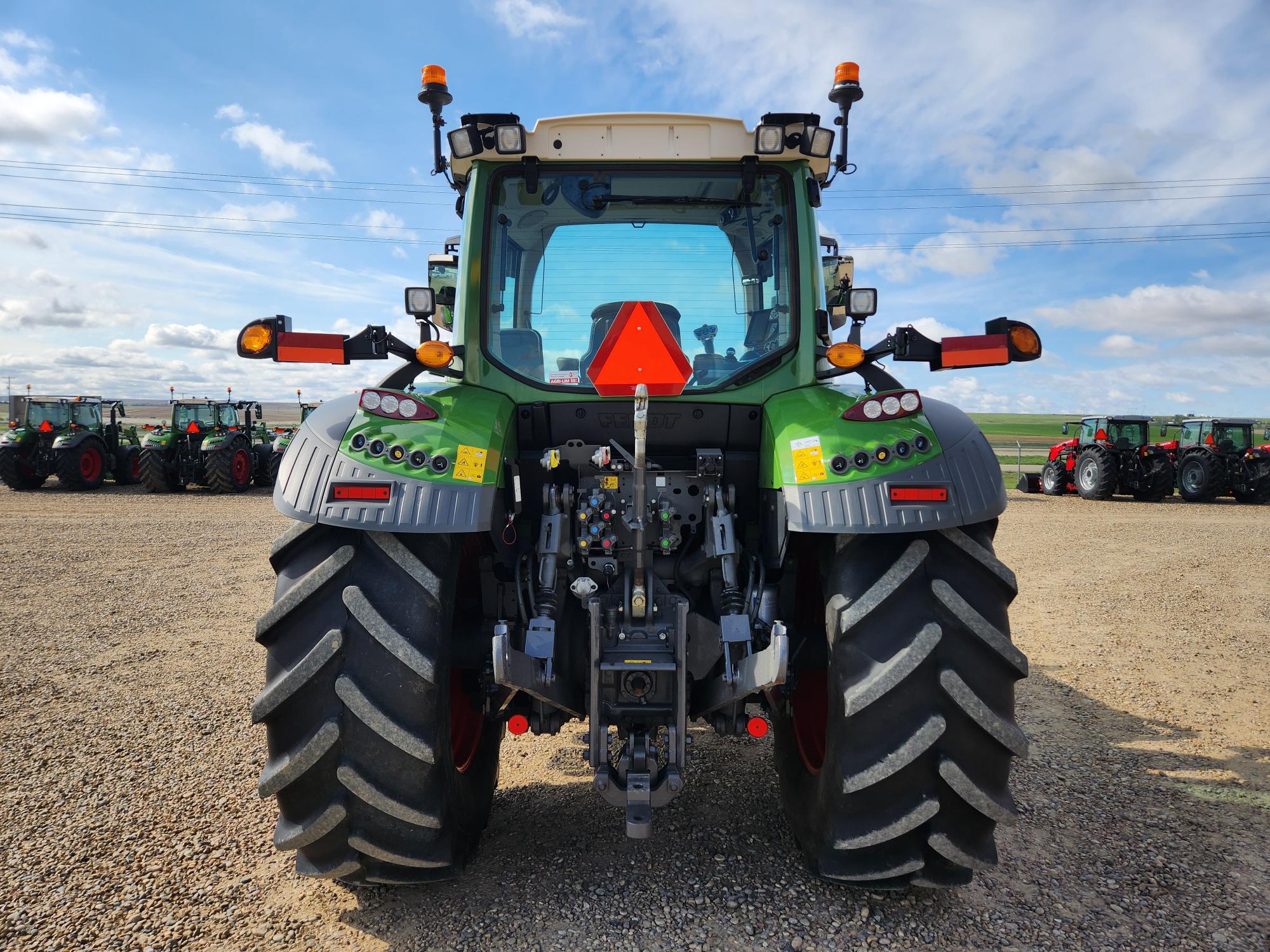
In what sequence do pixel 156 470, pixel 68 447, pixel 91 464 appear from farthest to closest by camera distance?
pixel 91 464
pixel 68 447
pixel 156 470

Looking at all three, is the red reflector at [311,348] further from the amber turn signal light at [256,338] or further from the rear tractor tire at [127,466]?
the rear tractor tire at [127,466]

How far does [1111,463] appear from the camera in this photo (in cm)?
1697

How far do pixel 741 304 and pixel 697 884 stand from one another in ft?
6.76

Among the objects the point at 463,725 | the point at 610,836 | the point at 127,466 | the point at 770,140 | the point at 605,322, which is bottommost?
the point at 610,836

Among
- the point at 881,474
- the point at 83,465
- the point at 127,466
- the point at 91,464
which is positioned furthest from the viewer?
the point at 127,466

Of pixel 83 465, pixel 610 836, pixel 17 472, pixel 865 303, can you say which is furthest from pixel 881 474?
pixel 17 472

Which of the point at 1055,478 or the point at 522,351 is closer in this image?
the point at 522,351

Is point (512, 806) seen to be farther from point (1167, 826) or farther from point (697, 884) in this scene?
point (1167, 826)

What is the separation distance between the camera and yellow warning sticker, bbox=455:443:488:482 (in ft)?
7.08

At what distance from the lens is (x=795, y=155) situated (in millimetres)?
2732

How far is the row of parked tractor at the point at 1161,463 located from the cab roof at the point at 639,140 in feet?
57.8

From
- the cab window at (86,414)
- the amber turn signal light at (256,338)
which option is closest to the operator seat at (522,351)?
the amber turn signal light at (256,338)

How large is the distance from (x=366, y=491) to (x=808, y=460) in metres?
1.28

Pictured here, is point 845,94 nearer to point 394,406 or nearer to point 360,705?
point 394,406
